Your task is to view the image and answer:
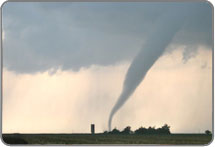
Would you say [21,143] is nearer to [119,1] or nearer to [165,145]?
[165,145]

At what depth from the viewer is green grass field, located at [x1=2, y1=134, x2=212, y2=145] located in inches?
584

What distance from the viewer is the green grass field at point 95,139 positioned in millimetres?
14836

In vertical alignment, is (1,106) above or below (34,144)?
above

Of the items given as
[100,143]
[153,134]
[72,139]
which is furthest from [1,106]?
[153,134]

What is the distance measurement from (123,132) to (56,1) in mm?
5083

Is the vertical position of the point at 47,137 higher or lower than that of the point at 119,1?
lower

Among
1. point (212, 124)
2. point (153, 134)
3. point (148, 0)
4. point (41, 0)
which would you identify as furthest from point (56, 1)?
point (212, 124)

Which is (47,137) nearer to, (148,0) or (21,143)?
(21,143)

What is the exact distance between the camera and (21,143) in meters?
14.9

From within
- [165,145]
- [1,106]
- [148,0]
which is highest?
[148,0]

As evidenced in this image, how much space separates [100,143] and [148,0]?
5.09 metres

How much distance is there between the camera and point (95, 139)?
15.1 m

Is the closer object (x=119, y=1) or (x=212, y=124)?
(x=212, y=124)

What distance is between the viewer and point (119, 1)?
620 inches
